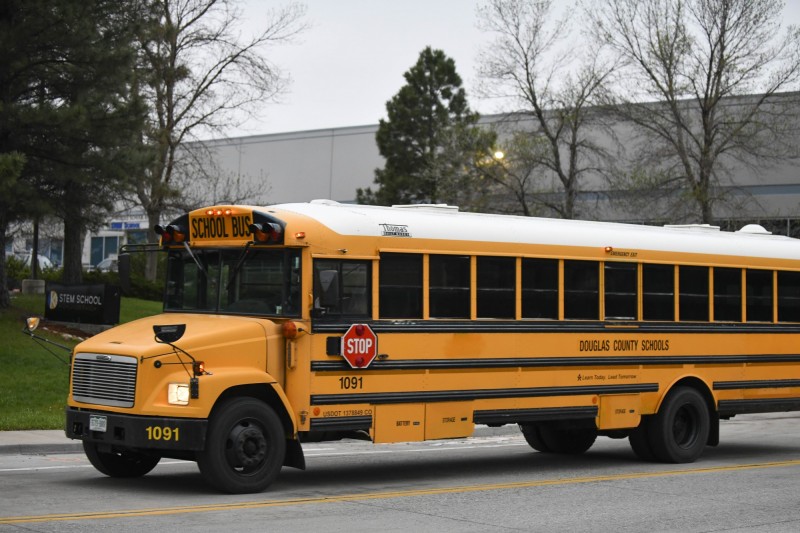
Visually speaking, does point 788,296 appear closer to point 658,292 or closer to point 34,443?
point 658,292

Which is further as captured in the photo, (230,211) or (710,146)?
(710,146)

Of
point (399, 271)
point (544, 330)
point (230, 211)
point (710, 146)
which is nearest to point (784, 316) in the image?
point (544, 330)

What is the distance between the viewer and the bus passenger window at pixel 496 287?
502 inches

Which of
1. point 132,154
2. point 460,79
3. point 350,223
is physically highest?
point 460,79

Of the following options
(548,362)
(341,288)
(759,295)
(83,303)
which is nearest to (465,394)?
(548,362)

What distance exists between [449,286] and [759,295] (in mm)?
5447

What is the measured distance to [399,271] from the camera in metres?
12.1

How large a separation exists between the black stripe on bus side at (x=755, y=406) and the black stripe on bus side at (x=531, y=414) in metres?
2.31

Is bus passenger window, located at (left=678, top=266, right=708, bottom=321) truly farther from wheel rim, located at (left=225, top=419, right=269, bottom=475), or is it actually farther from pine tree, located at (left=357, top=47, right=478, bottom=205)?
pine tree, located at (left=357, top=47, right=478, bottom=205)

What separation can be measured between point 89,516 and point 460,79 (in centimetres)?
3940

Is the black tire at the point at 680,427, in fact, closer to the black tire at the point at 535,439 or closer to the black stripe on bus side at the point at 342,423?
the black tire at the point at 535,439

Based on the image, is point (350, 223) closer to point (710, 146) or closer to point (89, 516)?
point (89, 516)

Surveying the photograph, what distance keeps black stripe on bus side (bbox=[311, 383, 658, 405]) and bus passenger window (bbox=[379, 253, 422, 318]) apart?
806 millimetres

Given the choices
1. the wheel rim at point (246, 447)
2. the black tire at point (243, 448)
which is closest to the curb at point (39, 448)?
the black tire at point (243, 448)
